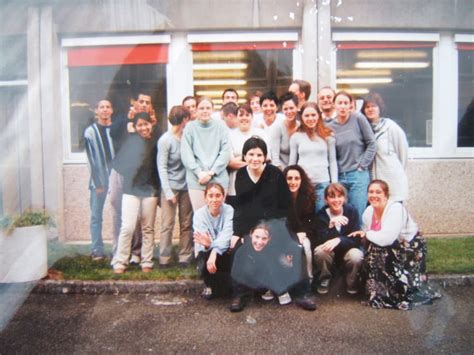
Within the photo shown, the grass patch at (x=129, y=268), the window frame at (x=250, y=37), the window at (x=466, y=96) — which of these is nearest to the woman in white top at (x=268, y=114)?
the window frame at (x=250, y=37)

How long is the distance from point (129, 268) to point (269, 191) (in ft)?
2.87

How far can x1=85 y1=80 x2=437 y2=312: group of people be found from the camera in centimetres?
239

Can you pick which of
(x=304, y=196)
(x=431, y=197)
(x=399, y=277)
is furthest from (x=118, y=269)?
(x=431, y=197)

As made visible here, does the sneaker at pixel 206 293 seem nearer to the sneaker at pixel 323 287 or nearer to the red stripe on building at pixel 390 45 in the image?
the sneaker at pixel 323 287

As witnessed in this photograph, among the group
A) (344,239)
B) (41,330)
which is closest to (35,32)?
(41,330)

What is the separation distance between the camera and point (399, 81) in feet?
7.44

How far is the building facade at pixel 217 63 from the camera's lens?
88.1 inches

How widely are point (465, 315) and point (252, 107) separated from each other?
5.00 ft

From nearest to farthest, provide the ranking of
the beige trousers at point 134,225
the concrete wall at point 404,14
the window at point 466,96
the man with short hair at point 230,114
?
the concrete wall at point 404,14 < the window at point 466,96 < the man with short hair at point 230,114 < the beige trousers at point 134,225

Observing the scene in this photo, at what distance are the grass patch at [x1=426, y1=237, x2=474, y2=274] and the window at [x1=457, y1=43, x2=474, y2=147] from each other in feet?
1.71

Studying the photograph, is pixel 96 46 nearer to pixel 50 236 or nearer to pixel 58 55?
pixel 58 55

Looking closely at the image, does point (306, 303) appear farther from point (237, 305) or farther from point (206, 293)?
point (206, 293)

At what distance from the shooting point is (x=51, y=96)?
2.30 m

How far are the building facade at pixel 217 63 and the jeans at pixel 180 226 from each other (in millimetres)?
481
